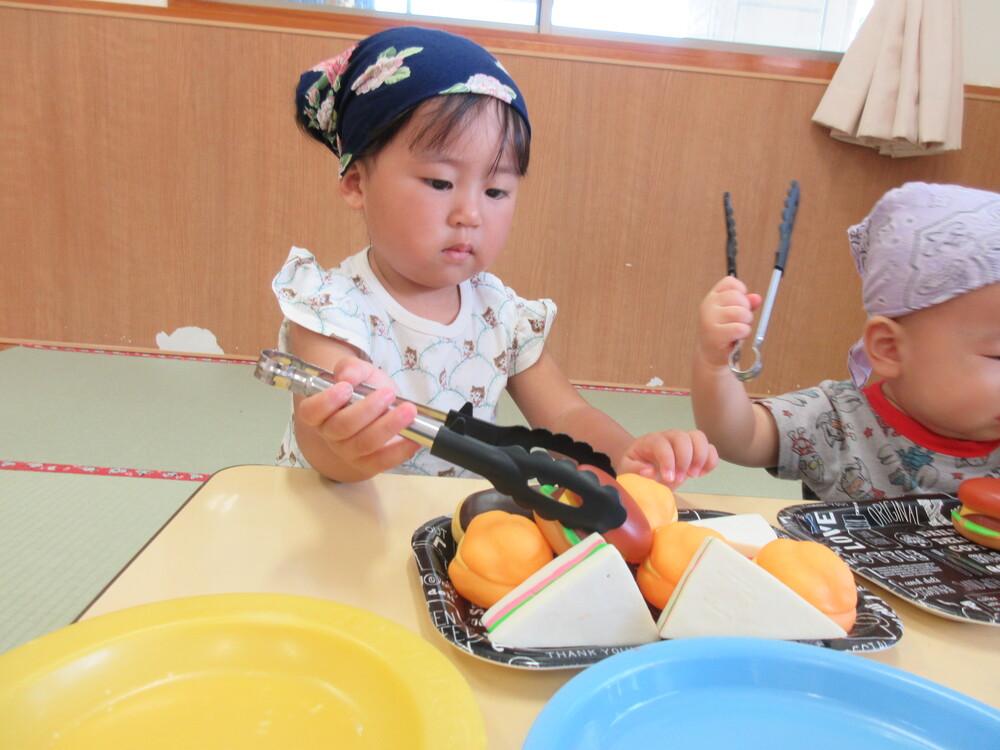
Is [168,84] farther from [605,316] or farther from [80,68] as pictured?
[605,316]

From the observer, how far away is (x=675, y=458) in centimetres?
55

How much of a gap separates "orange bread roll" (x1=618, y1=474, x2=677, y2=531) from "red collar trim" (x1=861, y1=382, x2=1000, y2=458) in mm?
405

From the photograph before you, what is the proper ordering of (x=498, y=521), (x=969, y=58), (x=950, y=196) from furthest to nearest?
(x=969, y=58)
(x=950, y=196)
(x=498, y=521)

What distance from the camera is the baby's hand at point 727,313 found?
0.59m

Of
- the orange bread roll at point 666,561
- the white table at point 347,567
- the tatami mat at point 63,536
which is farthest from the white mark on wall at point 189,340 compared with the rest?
the orange bread roll at point 666,561

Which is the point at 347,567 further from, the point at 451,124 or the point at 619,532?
the point at 451,124

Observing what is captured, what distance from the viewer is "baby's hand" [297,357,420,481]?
1.36 feet

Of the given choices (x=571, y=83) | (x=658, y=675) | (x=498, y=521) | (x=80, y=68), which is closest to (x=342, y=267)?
(x=498, y=521)

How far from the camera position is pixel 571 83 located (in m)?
2.09

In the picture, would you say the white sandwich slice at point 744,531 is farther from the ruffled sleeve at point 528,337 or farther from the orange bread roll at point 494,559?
the ruffled sleeve at point 528,337

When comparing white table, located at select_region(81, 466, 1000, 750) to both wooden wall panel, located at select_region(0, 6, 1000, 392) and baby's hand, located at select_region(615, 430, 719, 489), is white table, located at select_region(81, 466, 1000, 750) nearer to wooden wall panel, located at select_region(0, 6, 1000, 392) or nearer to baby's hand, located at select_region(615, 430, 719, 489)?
baby's hand, located at select_region(615, 430, 719, 489)

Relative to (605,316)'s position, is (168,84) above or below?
above

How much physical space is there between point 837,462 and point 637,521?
1.47 feet

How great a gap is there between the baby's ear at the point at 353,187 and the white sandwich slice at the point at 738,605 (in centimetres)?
54
